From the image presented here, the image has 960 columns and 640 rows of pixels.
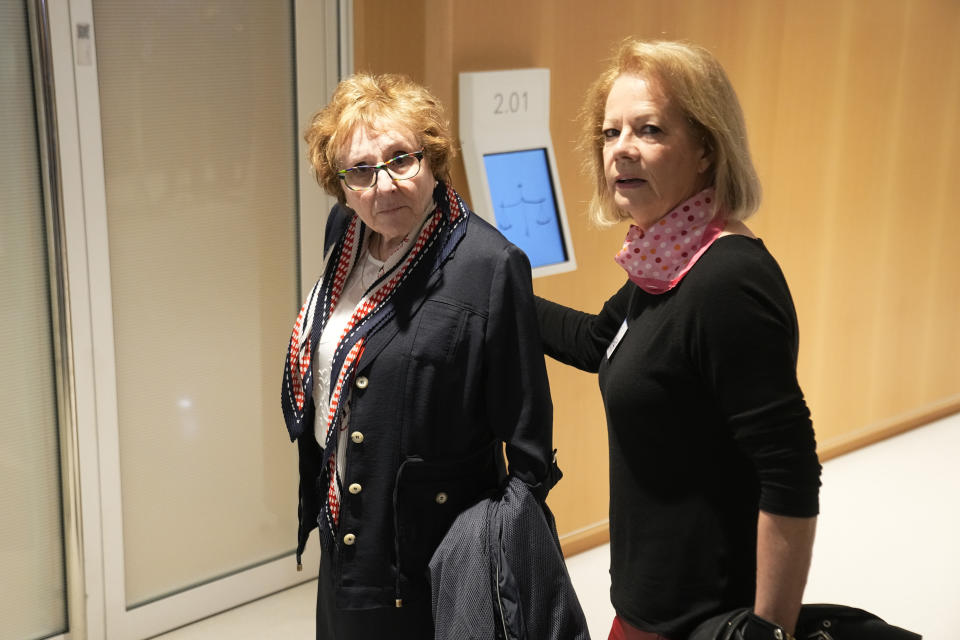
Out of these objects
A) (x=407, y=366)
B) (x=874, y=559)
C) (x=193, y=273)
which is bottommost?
(x=874, y=559)

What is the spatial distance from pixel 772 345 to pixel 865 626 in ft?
1.72

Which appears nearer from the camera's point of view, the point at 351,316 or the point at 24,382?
the point at 351,316

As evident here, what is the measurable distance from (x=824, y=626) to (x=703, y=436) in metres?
0.37

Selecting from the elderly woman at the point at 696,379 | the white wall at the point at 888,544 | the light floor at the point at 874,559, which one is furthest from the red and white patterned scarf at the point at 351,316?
the white wall at the point at 888,544

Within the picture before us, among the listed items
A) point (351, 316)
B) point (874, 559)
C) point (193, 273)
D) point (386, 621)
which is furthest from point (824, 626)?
point (874, 559)

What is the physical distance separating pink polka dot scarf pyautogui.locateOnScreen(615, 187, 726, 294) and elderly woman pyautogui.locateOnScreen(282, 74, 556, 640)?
249 mm

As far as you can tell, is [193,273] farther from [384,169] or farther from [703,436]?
[703,436]

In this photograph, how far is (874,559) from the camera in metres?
3.90

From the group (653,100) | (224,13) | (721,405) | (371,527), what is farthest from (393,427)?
(224,13)

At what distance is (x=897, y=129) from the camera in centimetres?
480

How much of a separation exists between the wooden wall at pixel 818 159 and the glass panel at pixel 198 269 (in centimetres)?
41

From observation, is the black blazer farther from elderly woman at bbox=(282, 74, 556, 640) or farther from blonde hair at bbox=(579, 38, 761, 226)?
blonde hair at bbox=(579, 38, 761, 226)

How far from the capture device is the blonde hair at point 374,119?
1.85 meters

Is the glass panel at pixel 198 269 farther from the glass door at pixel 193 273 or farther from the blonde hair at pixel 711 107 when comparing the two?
the blonde hair at pixel 711 107
